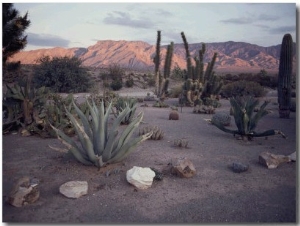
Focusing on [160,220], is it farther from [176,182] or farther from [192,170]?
[192,170]

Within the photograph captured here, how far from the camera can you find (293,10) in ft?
13.6

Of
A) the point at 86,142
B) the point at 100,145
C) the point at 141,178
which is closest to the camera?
the point at 141,178

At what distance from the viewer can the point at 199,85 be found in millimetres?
16172

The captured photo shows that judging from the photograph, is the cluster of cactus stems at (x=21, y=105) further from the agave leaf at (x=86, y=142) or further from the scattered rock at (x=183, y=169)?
the scattered rock at (x=183, y=169)

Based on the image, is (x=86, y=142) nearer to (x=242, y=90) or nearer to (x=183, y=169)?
(x=183, y=169)

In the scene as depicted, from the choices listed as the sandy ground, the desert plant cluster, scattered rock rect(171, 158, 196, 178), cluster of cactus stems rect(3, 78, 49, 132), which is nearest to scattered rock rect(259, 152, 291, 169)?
the sandy ground

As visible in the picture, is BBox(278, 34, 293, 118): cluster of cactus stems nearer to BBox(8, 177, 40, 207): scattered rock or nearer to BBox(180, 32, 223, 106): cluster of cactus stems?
BBox(180, 32, 223, 106): cluster of cactus stems

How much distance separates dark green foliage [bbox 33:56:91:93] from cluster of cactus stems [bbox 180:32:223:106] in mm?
11167

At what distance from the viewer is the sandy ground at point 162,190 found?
355cm

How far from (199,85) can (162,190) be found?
1250 centimetres

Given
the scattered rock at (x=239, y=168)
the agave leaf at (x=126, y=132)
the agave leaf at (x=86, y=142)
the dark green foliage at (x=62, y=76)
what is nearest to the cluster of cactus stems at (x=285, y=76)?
the scattered rock at (x=239, y=168)

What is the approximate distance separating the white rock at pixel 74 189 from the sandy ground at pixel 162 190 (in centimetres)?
6

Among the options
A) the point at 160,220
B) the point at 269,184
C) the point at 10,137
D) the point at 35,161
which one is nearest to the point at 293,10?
→ the point at 269,184

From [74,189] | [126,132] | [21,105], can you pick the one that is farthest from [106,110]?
[21,105]
